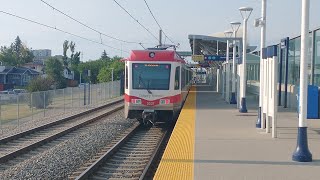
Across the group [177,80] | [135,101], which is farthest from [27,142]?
[177,80]

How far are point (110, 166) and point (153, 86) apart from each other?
702 cm

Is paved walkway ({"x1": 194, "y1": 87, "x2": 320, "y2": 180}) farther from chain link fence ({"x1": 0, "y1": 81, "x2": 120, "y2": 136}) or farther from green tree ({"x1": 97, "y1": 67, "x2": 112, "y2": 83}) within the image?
green tree ({"x1": 97, "y1": 67, "x2": 112, "y2": 83})

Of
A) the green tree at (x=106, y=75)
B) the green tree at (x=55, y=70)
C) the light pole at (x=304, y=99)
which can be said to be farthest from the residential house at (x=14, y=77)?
the light pole at (x=304, y=99)

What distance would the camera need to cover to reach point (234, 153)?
10547mm

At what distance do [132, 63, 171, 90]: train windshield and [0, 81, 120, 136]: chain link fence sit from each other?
544 cm

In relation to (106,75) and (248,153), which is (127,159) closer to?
(248,153)

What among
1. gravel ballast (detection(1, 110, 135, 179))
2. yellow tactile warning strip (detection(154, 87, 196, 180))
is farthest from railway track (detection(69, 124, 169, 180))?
yellow tactile warning strip (detection(154, 87, 196, 180))

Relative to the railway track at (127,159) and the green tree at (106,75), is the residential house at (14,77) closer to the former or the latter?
the green tree at (106,75)

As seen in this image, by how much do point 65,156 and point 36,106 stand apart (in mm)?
14766

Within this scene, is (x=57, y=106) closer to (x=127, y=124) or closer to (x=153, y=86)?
(x=127, y=124)

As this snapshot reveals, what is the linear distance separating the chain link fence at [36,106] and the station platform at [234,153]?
907 centimetres

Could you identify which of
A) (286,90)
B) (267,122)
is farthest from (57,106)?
(267,122)

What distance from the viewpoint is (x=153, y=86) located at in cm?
1875

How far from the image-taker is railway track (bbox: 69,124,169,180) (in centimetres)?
1088
